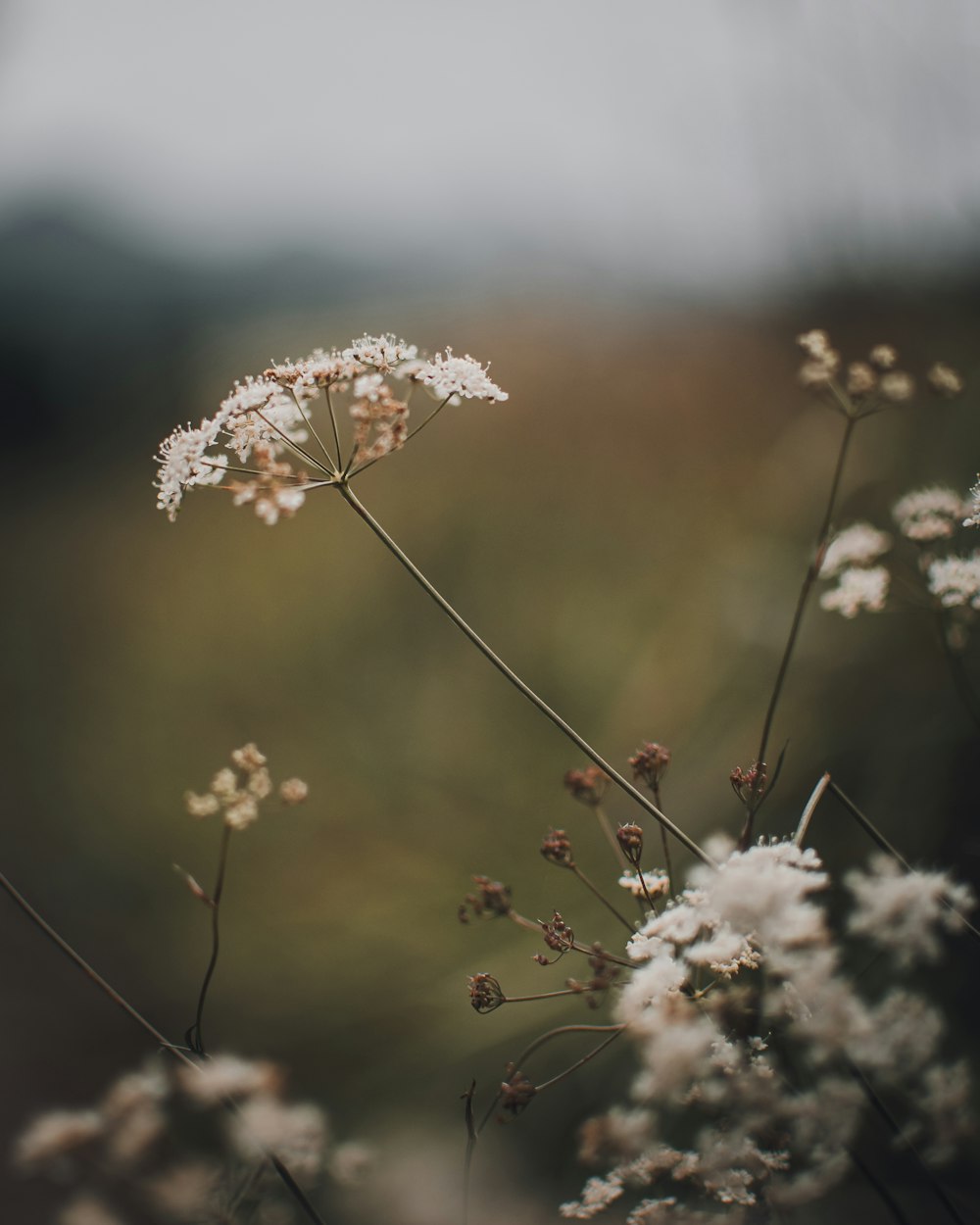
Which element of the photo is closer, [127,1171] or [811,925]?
[811,925]

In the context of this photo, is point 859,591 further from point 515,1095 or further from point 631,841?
point 515,1095

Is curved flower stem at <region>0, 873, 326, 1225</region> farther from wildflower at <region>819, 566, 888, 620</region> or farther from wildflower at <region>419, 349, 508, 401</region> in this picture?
wildflower at <region>819, 566, 888, 620</region>

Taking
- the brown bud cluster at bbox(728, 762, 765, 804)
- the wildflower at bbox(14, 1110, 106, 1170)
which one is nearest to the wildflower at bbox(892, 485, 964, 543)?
the brown bud cluster at bbox(728, 762, 765, 804)

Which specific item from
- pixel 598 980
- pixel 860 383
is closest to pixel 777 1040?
pixel 598 980

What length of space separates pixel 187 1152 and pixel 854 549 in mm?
1117

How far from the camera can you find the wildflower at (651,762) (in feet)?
2.28

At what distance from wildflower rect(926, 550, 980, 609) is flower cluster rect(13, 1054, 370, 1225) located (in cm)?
85

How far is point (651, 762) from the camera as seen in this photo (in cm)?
70

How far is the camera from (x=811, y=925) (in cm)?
46

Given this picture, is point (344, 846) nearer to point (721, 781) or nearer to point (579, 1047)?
point (579, 1047)

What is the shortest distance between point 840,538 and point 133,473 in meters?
4.09

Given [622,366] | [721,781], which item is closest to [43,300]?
[622,366]

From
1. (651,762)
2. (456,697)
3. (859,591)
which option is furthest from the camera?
(456,697)

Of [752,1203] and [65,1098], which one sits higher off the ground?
[65,1098]
